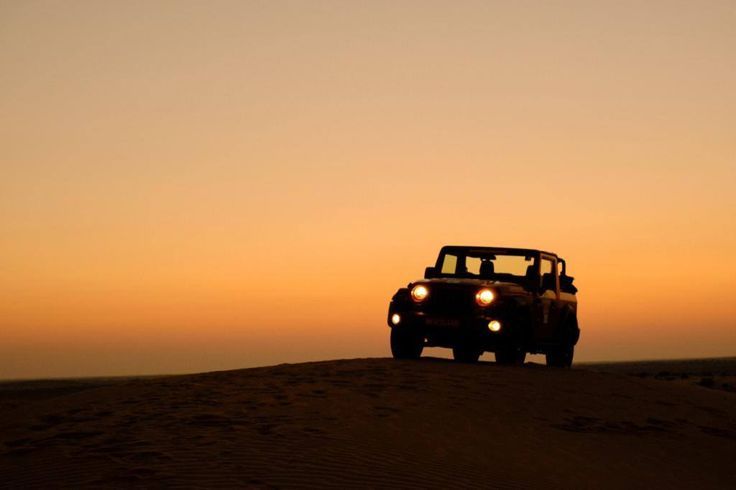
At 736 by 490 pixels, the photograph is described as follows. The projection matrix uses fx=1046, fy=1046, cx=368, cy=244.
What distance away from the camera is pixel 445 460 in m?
12.1

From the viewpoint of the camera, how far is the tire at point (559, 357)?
2192 centimetres

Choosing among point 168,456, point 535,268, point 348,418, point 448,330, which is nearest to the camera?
point 168,456

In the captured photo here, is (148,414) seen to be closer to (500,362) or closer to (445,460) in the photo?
(445,460)

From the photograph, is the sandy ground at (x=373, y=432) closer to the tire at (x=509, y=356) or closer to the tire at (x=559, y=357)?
the tire at (x=509, y=356)

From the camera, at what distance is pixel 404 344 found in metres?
19.5

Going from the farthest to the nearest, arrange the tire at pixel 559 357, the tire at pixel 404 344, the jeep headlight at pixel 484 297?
the tire at pixel 559 357 → the tire at pixel 404 344 → the jeep headlight at pixel 484 297

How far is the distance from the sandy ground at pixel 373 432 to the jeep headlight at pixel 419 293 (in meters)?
1.14

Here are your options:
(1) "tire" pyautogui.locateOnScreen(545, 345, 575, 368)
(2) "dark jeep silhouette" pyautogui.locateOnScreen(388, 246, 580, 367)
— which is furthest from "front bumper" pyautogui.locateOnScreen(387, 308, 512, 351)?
(1) "tire" pyautogui.locateOnScreen(545, 345, 575, 368)

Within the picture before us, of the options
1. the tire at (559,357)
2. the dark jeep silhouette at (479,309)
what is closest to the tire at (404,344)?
the dark jeep silhouette at (479,309)

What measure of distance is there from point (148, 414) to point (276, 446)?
2756 millimetres

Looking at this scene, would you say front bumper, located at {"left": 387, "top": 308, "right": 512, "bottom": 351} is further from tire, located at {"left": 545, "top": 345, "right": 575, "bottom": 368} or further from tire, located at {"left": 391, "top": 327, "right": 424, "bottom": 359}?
tire, located at {"left": 545, "top": 345, "right": 575, "bottom": 368}

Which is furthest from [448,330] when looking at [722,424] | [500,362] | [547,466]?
[547,466]

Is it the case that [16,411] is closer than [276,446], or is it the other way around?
[276,446]

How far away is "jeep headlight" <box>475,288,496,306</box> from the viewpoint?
60.5 ft
